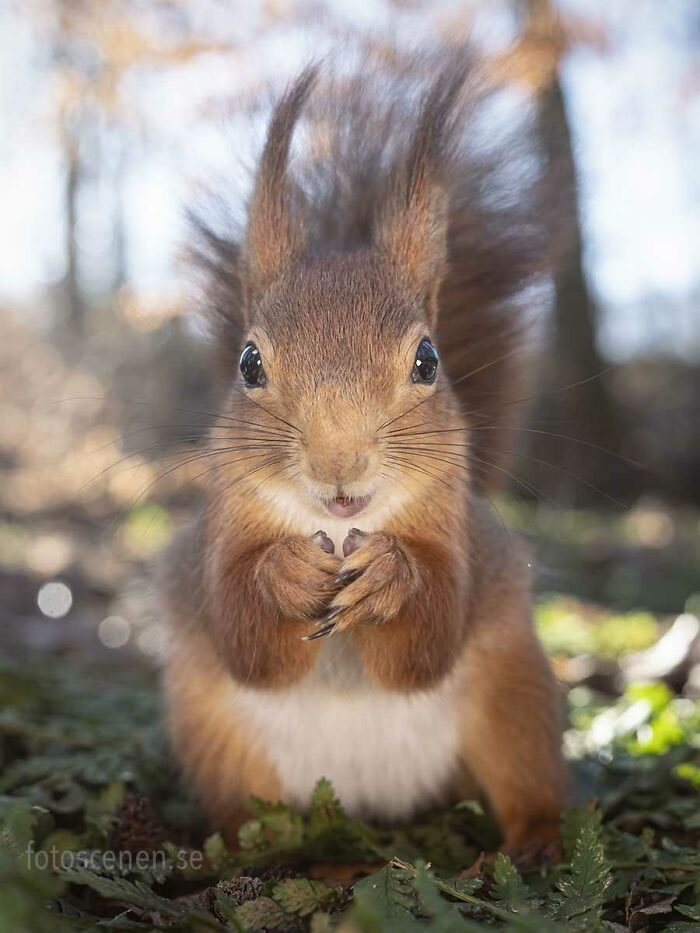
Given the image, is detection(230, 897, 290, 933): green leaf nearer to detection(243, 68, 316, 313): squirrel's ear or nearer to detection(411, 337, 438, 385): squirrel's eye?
detection(411, 337, 438, 385): squirrel's eye

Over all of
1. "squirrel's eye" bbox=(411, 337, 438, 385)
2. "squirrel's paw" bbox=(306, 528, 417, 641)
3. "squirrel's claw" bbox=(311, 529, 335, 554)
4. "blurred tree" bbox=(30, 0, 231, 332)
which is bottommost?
"squirrel's paw" bbox=(306, 528, 417, 641)

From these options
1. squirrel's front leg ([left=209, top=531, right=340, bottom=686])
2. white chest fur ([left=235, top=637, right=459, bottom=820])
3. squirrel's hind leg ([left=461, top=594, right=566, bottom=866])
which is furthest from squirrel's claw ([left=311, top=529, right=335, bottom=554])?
squirrel's hind leg ([left=461, top=594, right=566, bottom=866])

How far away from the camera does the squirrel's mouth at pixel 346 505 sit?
1.71 meters

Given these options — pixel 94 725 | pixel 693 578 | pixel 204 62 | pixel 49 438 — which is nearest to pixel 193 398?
pixel 49 438

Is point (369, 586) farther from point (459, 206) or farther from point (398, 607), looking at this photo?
point (459, 206)

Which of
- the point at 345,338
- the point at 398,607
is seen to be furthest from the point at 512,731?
the point at 345,338

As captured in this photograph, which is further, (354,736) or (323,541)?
(354,736)

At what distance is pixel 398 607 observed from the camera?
1.75m

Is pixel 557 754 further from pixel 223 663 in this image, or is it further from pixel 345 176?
pixel 345 176

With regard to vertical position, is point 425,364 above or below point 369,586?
above

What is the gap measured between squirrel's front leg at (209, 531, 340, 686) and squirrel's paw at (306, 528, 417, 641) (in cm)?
4

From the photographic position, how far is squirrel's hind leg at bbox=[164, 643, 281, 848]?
6.98 ft

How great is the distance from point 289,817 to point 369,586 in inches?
23.9

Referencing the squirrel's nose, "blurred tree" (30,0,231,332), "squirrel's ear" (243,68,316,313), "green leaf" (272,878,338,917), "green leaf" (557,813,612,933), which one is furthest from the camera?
"blurred tree" (30,0,231,332)
